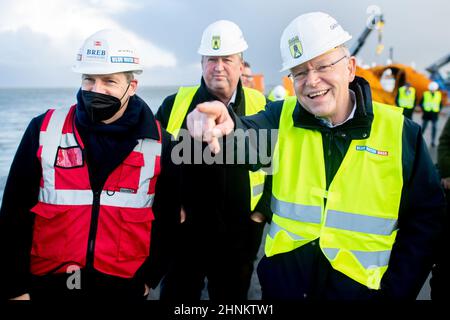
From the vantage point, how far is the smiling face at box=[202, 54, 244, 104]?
293cm

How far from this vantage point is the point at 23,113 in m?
5.87

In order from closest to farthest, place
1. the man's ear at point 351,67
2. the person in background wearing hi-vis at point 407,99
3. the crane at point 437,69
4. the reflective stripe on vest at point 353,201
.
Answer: the reflective stripe on vest at point 353,201 → the man's ear at point 351,67 → the person in background wearing hi-vis at point 407,99 → the crane at point 437,69

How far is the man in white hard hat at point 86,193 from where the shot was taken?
1.89 meters

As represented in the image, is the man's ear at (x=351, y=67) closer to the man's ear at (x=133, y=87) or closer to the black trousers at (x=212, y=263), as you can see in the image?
the man's ear at (x=133, y=87)

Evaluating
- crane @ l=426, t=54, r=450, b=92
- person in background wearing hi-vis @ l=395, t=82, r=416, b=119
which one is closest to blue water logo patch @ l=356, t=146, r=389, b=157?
Result: person in background wearing hi-vis @ l=395, t=82, r=416, b=119

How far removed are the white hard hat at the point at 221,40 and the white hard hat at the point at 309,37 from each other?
122 centimetres

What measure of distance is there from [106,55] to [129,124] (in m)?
0.39

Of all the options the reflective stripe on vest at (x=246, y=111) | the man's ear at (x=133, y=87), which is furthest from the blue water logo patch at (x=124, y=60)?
the reflective stripe on vest at (x=246, y=111)

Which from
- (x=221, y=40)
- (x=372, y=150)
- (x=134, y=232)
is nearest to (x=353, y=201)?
(x=372, y=150)

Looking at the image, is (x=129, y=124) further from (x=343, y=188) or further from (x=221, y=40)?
(x=221, y=40)

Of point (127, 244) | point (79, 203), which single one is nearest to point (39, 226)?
point (79, 203)

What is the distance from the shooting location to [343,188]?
67.6 inches
